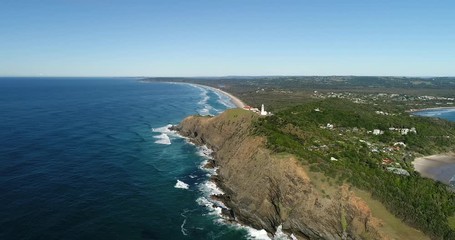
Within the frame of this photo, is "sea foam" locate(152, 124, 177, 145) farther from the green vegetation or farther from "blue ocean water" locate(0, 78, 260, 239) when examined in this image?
the green vegetation

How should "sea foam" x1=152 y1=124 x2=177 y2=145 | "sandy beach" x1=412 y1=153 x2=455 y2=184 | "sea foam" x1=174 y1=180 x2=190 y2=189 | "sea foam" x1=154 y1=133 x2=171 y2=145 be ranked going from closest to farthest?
"sea foam" x1=174 y1=180 x2=190 y2=189 → "sandy beach" x1=412 y1=153 x2=455 y2=184 → "sea foam" x1=154 y1=133 x2=171 y2=145 → "sea foam" x1=152 y1=124 x2=177 y2=145

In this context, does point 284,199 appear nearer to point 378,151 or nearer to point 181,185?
point 181,185

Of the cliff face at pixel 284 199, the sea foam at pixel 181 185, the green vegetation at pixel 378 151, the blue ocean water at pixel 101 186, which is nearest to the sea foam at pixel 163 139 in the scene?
the blue ocean water at pixel 101 186

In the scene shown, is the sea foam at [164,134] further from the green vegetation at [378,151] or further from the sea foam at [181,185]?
the sea foam at [181,185]

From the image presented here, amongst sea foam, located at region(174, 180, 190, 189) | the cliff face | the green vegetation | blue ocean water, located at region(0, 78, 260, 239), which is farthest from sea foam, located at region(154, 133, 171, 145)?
sea foam, located at region(174, 180, 190, 189)

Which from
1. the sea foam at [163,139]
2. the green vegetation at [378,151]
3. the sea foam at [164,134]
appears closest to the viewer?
the green vegetation at [378,151]
